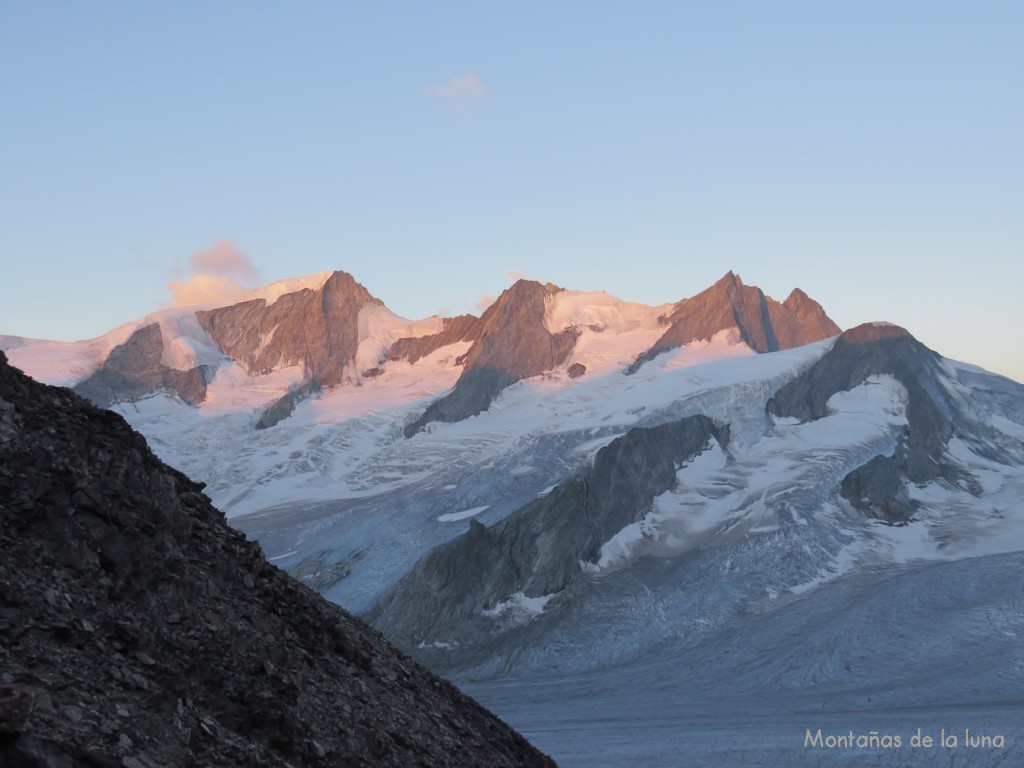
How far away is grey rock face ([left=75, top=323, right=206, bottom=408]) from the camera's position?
140500 millimetres

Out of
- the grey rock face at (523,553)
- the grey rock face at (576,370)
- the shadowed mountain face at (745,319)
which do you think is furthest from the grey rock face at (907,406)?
the grey rock face at (576,370)

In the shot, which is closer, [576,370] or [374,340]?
[576,370]

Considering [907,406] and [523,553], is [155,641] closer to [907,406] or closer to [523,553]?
[523,553]

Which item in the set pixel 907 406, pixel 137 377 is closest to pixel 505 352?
pixel 137 377

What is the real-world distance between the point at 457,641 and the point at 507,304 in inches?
2908

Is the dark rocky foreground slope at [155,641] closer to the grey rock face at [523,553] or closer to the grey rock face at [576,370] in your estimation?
the grey rock face at [523,553]

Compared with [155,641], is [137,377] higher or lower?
higher

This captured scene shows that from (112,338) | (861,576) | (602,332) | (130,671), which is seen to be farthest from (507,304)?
(130,671)

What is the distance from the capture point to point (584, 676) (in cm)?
6288

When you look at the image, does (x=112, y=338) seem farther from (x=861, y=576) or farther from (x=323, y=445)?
(x=861, y=576)

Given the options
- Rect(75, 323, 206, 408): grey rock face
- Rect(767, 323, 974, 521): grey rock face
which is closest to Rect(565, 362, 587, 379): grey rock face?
Rect(767, 323, 974, 521): grey rock face

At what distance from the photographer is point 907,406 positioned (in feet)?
323

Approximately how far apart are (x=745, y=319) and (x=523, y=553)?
63.4 meters

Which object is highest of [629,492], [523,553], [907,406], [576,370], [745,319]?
[745,319]
